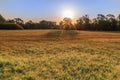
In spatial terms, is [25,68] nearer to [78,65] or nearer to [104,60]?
[78,65]

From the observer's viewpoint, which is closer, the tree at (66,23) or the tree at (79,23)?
the tree at (66,23)

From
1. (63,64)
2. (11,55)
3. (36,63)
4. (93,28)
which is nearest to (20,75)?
(36,63)

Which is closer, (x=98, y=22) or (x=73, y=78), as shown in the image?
(x=73, y=78)

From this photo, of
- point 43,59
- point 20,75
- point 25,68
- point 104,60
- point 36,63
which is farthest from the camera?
point 104,60

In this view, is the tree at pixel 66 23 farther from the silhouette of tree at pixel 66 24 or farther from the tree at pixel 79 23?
the tree at pixel 79 23

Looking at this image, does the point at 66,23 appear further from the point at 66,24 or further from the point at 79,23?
the point at 79,23

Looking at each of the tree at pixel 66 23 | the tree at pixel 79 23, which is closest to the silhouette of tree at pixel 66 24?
the tree at pixel 66 23

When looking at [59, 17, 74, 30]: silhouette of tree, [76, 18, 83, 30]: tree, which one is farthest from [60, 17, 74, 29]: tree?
[76, 18, 83, 30]: tree

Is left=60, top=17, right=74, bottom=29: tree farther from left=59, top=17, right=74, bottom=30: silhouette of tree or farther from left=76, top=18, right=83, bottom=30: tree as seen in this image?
left=76, top=18, right=83, bottom=30: tree

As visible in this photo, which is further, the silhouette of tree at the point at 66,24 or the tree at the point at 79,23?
the tree at the point at 79,23

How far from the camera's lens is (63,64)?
12.9m

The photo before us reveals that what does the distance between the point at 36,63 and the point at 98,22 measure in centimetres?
5957

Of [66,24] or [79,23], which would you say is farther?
[79,23]

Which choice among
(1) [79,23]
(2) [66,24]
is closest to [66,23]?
(2) [66,24]
